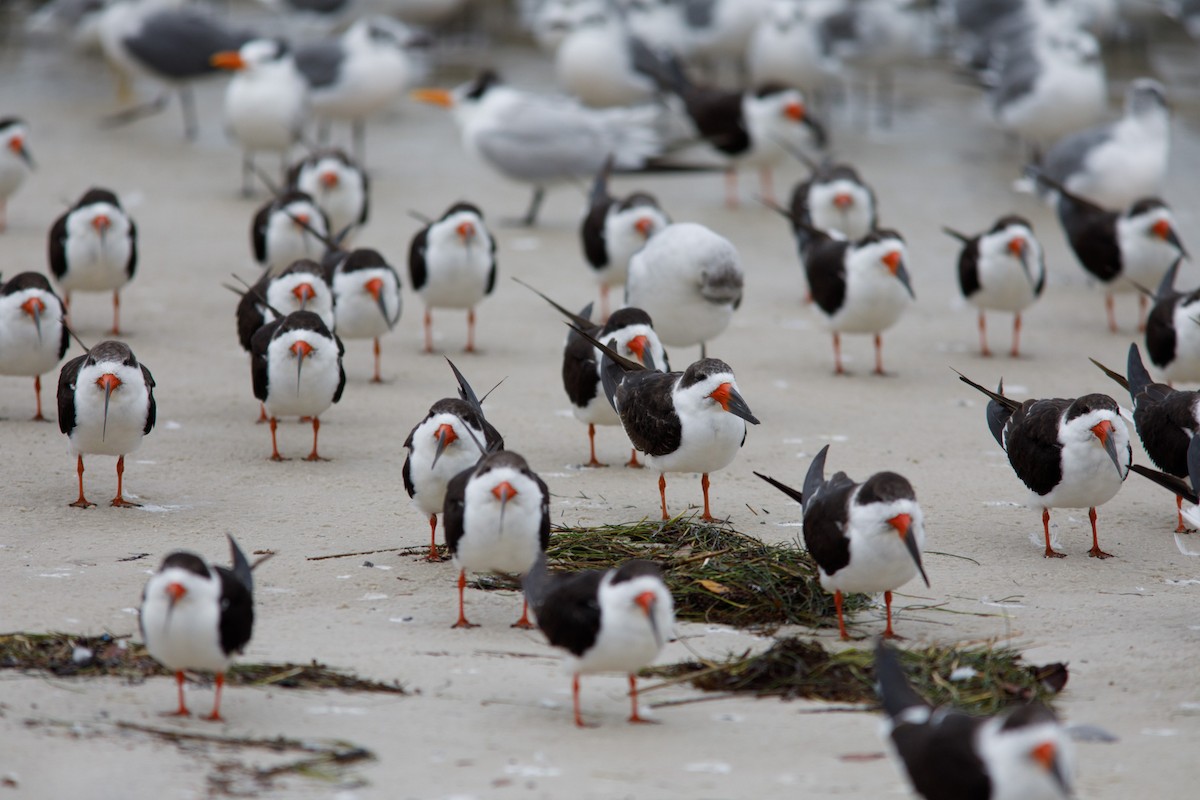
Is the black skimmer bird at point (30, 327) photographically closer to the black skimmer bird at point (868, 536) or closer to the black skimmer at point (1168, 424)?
the black skimmer bird at point (868, 536)

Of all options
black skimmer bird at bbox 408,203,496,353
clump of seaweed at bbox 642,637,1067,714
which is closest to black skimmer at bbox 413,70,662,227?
black skimmer bird at bbox 408,203,496,353

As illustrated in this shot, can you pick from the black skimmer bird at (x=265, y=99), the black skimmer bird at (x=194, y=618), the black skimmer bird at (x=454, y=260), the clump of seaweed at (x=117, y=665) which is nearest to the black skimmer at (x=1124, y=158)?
the black skimmer bird at (x=454, y=260)

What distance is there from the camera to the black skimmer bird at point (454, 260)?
877 centimetres

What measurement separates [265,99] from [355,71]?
4.31 feet

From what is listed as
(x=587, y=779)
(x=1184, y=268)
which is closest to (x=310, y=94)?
(x=1184, y=268)

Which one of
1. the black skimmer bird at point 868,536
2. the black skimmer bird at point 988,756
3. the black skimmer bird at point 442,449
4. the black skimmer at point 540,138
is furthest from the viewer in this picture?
the black skimmer at point 540,138

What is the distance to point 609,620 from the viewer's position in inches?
166

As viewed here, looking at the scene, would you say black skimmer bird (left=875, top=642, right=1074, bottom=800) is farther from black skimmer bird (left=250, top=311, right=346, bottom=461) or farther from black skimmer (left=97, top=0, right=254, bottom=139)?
black skimmer (left=97, top=0, right=254, bottom=139)

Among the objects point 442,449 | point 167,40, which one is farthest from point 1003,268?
point 167,40

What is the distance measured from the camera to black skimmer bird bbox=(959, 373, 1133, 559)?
569 cm

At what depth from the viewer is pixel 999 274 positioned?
8922 millimetres

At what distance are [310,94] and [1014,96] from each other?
635 cm

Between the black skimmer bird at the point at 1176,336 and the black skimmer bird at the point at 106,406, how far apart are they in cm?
519

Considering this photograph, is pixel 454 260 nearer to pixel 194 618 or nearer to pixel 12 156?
pixel 12 156
